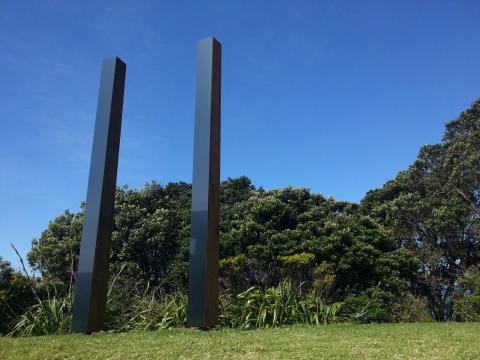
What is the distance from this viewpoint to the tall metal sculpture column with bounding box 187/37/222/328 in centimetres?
619

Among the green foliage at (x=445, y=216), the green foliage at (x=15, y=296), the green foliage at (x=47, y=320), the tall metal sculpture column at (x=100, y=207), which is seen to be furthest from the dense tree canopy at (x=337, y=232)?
the tall metal sculpture column at (x=100, y=207)

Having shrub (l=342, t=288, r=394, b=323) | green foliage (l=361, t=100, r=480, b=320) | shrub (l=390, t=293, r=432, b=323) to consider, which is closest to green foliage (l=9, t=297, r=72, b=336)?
shrub (l=342, t=288, r=394, b=323)

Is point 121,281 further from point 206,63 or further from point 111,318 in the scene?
point 206,63

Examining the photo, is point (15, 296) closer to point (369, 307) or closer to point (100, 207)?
point (100, 207)

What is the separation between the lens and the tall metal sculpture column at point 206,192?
6.19m

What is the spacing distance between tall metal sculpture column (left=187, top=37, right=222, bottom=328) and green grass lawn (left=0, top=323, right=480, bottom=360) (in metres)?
0.40


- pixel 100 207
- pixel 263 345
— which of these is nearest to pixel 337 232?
pixel 100 207

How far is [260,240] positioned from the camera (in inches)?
658

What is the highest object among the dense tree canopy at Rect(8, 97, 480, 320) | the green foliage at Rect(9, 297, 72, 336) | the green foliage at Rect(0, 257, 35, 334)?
the dense tree canopy at Rect(8, 97, 480, 320)

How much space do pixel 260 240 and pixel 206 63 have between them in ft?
33.8

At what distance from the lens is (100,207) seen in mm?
7051

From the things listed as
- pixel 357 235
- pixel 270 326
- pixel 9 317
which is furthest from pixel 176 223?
pixel 270 326

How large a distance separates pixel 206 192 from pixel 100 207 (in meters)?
1.72

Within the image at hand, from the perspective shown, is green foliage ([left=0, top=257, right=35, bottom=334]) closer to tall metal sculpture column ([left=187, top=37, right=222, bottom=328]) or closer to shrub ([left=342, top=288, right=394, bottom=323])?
tall metal sculpture column ([left=187, top=37, right=222, bottom=328])
